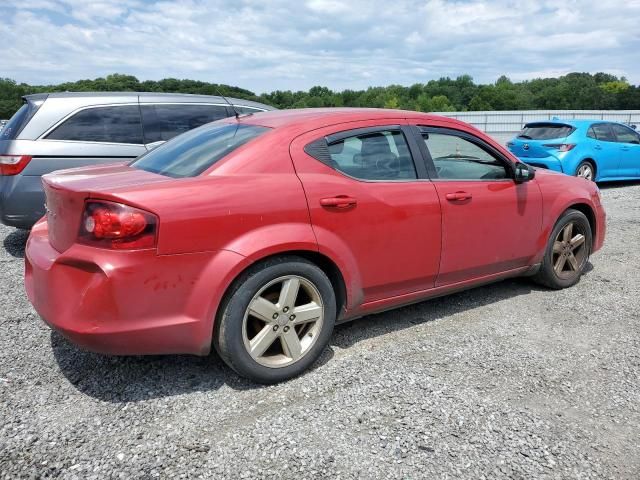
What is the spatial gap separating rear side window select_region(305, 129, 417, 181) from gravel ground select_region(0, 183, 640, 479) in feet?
3.75

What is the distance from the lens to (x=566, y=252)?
4.66 meters

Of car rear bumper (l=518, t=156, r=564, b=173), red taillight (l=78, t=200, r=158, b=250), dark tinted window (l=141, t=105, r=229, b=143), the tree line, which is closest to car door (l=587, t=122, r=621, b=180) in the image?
car rear bumper (l=518, t=156, r=564, b=173)

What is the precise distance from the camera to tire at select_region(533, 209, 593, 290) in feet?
14.9

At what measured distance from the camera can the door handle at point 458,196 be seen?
12.0 feet

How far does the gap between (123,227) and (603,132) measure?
10840 millimetres

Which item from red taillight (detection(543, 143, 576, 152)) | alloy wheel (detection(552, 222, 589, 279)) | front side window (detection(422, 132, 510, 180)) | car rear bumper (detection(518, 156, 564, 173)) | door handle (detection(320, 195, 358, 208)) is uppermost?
front side window (detection(422, 132, 510, 180))

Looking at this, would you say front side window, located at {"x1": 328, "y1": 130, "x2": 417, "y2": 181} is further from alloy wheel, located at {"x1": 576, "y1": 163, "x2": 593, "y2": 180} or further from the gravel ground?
alloy wheel, located at {"x1": 576, "y1": 163, "x2": 593, "y2": 180}

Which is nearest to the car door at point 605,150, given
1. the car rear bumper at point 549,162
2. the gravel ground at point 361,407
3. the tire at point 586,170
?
the tire at point 586,170

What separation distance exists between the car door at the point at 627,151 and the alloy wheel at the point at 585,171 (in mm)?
999

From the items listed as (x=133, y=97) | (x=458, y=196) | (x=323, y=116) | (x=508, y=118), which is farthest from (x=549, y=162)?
(x=508, y=118)

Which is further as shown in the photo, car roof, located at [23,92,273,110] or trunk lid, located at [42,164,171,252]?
car roof, located at [23,92,273,110]

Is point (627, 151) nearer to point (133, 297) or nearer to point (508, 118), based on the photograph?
point (133, 297)

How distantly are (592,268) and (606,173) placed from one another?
6.39 meters

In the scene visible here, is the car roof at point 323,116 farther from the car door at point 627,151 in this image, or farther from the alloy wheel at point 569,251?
the car door at point 627,151
